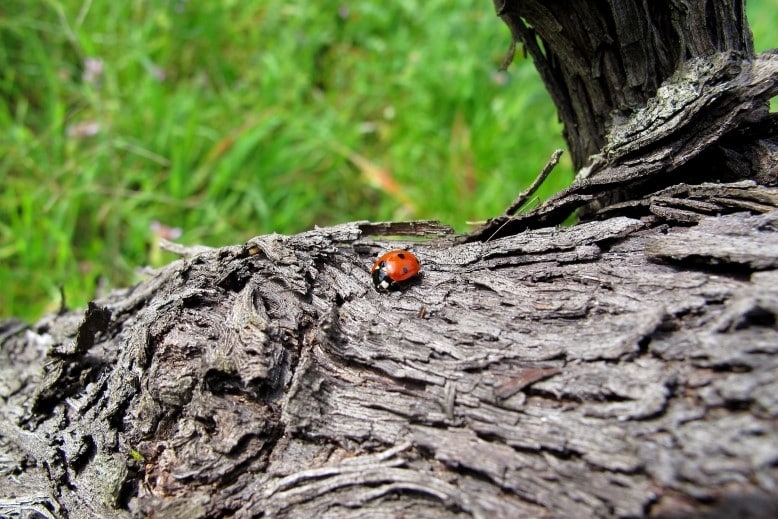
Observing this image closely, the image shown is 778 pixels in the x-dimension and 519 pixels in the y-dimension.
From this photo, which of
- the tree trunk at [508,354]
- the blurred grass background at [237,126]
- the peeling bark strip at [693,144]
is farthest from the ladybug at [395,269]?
the blurred grass background at [237,126]

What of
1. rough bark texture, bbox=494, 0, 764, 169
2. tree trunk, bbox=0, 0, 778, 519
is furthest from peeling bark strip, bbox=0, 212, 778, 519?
rough bark texture, bbox=494, 0, 764, 169

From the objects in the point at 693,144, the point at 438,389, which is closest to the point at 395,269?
the point at 438,389

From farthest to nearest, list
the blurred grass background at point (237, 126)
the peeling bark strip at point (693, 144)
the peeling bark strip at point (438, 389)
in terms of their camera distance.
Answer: the blurred grass background at point (237, 126) < the peeling bark strip at point (693, 144) < the peeling bark strip at point (438, 389)

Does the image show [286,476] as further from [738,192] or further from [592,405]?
[738,192]

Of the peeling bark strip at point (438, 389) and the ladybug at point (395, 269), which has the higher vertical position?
the ladybug at point (395, 269)

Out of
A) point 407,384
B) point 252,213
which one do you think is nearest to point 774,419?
point 407,384

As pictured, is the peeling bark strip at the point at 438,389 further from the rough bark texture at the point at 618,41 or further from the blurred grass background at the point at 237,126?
the blurred grass background at the point at 237,126

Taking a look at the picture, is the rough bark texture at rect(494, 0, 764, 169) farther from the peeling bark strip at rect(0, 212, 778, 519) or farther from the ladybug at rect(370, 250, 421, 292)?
the ladybug at rect(370, 250, 421, 292)
